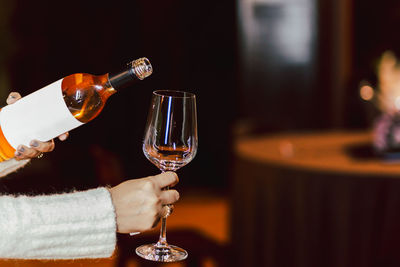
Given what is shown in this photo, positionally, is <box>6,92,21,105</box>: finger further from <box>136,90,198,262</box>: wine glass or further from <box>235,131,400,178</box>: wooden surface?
<box>235,131,400,178</box>: wooden surface

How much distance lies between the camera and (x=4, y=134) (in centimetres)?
99

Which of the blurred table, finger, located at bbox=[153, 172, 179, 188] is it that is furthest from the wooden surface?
finger, located at bbox=[153, 172, 179, 188]

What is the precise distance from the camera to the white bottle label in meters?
0.96

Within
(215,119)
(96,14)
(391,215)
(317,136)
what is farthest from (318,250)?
(96,14)

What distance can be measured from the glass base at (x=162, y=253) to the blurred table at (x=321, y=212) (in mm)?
1595

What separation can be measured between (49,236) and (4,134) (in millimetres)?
199

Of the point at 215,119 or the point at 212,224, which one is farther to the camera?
the point at 215,119

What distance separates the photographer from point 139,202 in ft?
3.07

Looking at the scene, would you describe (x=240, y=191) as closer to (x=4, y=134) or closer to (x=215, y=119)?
(x=4, y=134)

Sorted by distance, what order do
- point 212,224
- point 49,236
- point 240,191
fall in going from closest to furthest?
1. point 49,236
2. point 240,191
3. point 212,224

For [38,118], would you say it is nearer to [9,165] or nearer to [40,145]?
[40,145]

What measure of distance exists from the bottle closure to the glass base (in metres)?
0.31

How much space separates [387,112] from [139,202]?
2.35 m

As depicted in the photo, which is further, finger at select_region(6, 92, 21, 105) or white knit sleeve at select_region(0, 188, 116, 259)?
finger at select_region(6, 92, 21, 105)
